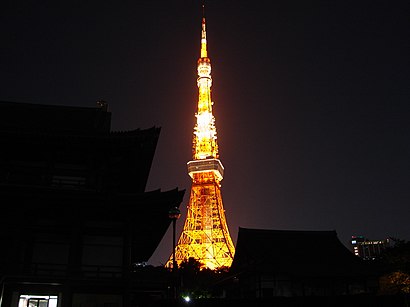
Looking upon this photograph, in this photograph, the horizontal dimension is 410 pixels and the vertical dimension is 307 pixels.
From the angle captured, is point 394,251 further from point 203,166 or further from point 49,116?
point 203,166

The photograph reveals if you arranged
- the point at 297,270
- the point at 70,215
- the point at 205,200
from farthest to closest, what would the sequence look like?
1. the point at 205,200
2. the point at 297,270
3. the point at 70,215

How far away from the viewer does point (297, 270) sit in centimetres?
2409

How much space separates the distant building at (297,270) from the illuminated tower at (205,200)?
110 ft

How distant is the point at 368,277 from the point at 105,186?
56.4ft

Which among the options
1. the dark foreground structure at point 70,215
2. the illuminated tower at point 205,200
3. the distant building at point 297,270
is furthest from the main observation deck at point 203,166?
the dark foreground structure at point 70,215

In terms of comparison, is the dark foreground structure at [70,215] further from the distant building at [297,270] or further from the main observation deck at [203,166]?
the main observation deck at [203,166]

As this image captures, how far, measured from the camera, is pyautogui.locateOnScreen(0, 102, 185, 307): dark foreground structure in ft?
44.1

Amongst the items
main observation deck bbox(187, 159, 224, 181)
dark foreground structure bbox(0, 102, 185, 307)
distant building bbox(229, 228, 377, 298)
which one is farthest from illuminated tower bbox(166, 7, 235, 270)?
dark foreground structure bbox(0, 102, 185, 307)

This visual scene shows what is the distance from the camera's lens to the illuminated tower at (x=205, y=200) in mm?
63625

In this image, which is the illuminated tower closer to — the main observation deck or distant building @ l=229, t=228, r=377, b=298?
the main observation deck

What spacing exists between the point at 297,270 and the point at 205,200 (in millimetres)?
45130

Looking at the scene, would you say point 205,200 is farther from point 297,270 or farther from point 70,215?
point 70,215

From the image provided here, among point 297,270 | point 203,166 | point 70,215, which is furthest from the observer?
point 203,166

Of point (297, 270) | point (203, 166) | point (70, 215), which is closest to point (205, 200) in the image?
point (203, 166)
